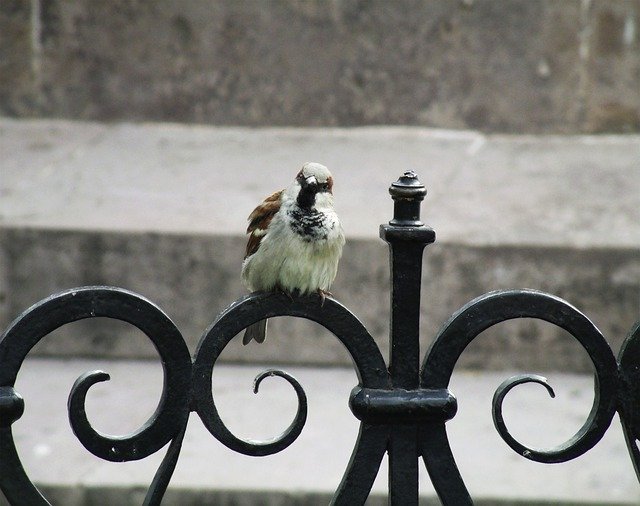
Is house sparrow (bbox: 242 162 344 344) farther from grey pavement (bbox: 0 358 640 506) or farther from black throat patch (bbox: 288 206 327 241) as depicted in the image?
grey pavement (bbox: 0 358 640 506)

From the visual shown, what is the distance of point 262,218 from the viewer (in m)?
1.88

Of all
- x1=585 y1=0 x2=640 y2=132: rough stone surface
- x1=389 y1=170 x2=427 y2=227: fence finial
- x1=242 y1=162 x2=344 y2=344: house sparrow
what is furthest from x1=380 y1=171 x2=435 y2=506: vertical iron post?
x1=585 y1=0 x2=640 y2=132: rough stone surface

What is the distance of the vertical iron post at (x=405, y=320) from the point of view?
1237 millimetres

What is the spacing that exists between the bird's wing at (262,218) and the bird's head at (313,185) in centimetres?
12

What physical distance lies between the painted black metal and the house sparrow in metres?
0.39

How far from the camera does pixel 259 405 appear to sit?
3.38 metres

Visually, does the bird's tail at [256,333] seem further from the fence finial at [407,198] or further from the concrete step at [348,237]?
the concrete step at [348,237]

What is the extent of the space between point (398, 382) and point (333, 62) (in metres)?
3.01

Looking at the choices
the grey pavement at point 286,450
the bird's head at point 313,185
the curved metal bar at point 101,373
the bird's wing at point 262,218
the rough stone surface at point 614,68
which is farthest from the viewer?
the rough stone surface at point 614,68

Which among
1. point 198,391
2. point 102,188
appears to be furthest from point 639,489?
point 102,188

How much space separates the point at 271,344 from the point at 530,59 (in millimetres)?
1630

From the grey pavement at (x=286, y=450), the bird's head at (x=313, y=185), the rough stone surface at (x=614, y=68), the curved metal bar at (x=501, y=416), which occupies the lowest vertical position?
the grey pavement at (x=286, y=450)

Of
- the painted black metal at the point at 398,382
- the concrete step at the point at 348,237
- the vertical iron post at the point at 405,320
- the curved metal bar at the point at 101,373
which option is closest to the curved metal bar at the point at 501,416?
the painted black metal at the point at 398,382

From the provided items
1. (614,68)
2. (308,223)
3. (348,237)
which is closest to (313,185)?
(308,223)
